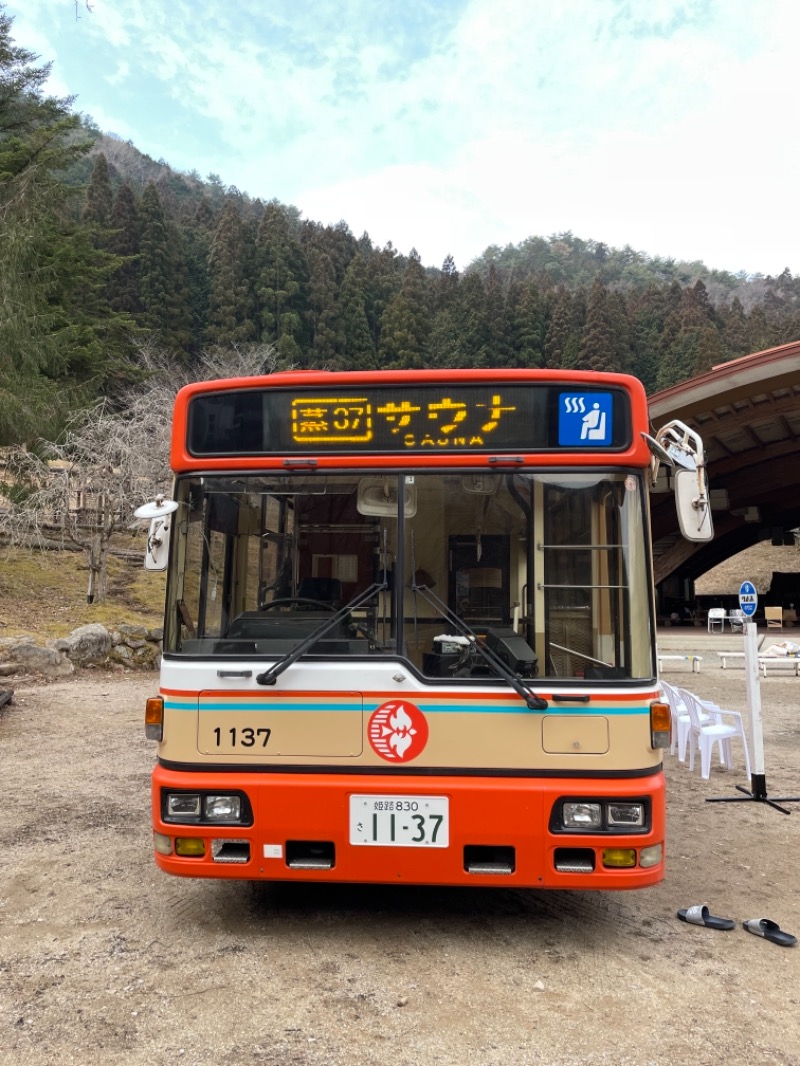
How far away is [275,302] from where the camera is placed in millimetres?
47469

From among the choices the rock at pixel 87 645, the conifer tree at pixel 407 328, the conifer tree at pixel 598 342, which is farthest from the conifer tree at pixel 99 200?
the rock at pixel 87 645

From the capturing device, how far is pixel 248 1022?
2955mm

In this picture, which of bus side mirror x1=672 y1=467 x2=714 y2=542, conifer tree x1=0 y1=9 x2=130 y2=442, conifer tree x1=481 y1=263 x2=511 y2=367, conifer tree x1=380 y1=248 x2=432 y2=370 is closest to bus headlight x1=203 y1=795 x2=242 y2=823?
bus side mirror x1=672 y1=467 x2=714 y2=542

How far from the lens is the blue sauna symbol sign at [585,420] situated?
366 centimetres

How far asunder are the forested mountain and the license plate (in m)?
21.8

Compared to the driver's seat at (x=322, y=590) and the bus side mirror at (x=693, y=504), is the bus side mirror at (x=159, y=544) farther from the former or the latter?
the bus side mirror at (x=693, y=504)

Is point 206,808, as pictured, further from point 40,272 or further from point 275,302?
point 275,302

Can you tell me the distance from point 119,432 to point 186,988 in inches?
743

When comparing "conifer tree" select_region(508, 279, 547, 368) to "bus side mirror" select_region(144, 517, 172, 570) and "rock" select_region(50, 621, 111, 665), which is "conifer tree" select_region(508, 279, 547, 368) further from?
"bus side mirror" select_region(144, 517, 172, 570)

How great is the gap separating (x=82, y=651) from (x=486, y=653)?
12.0 meters

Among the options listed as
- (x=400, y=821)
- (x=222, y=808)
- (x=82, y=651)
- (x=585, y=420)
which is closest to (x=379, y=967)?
(x=400, y=821)

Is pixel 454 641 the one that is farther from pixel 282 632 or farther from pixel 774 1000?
pixel 774 1000

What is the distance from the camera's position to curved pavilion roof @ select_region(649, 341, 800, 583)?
18062 mm

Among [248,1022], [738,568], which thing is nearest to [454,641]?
[248,1022]
